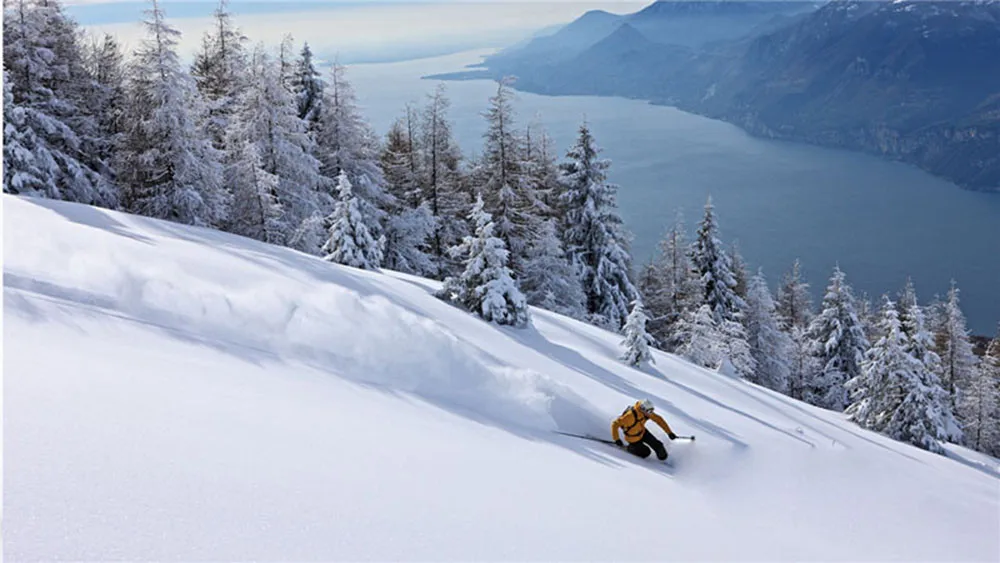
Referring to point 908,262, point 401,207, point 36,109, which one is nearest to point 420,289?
point 401,207

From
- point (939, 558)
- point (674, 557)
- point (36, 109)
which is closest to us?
point (674, 557)

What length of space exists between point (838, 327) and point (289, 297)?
117 feet

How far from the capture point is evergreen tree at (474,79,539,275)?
92.1 ft

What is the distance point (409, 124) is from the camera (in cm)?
3278

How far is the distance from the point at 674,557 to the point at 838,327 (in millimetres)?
36230

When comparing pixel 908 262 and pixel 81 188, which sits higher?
pixel 81 188

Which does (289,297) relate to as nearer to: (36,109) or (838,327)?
(36,109)

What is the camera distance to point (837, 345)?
35344 millimetres

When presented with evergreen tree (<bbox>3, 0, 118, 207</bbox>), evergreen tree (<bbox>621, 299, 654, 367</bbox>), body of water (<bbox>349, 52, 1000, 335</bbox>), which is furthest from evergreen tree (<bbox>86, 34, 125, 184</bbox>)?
body of water (<bbox>349, 52, 1000, 335</bbox>)

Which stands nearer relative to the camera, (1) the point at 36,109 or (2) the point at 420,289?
(2) the point at 420,289

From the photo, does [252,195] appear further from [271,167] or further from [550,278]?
[550,278]

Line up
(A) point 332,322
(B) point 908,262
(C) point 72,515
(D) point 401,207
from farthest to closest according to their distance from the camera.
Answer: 1. (B) point 908,262
2. (D) point 401,207
3. (A) point 332,322
4. (C) point 72,515

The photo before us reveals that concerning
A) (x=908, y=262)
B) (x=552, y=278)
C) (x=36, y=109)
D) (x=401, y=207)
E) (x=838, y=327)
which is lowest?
(x=908, y=262)

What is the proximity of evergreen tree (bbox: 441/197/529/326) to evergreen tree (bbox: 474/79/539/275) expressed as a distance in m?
14.2
